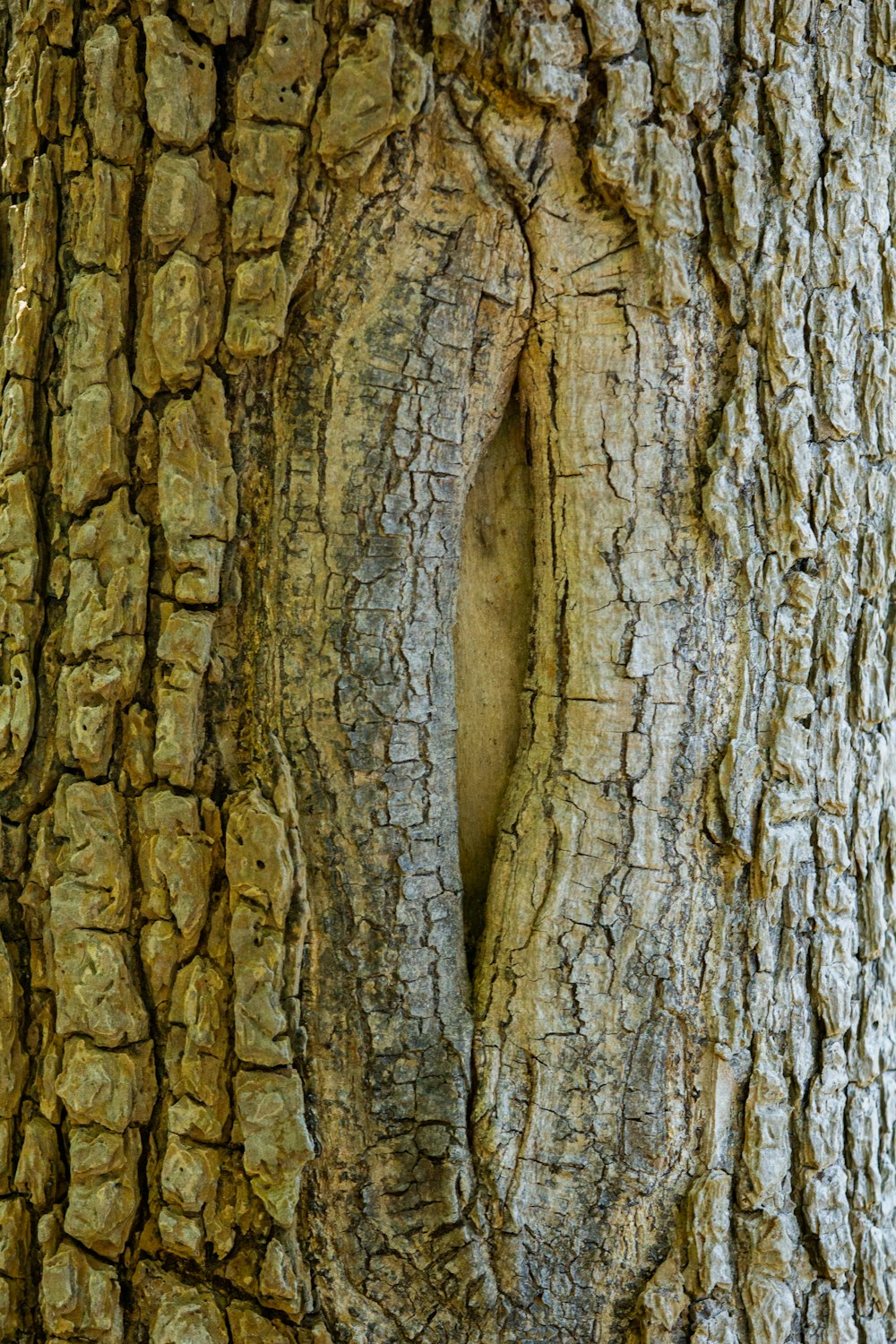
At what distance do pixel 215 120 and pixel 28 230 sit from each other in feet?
0.92

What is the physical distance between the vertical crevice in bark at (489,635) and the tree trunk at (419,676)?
Result: 1.9 inches

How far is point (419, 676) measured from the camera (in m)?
1.27

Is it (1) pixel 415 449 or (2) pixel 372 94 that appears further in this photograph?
(1) pixel 415 449

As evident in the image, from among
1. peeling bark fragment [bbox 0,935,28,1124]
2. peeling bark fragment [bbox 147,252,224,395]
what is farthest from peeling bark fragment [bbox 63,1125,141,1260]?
peeling bark fragment [bbox 147,252,224,395]

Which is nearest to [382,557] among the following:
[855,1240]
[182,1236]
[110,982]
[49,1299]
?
[110,982]

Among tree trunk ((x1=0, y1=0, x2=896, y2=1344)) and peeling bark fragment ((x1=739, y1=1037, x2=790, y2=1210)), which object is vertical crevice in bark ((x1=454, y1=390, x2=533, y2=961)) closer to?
tree trunk ((x1=0, y1=0, x2=896, y2=1344))

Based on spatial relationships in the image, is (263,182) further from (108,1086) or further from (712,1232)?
(712,1232)

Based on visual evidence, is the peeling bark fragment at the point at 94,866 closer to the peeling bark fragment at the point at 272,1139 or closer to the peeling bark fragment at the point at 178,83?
the peeling bark fragment at the point at 272,1139

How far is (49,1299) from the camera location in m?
1.23

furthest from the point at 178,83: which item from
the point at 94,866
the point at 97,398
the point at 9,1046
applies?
the point at 9,1046

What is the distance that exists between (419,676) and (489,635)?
158mm

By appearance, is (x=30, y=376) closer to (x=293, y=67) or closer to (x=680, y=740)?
(x=293, y=67)

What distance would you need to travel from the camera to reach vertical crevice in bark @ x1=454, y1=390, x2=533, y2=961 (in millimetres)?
1385

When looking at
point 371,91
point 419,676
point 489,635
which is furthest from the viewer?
point 489,635
